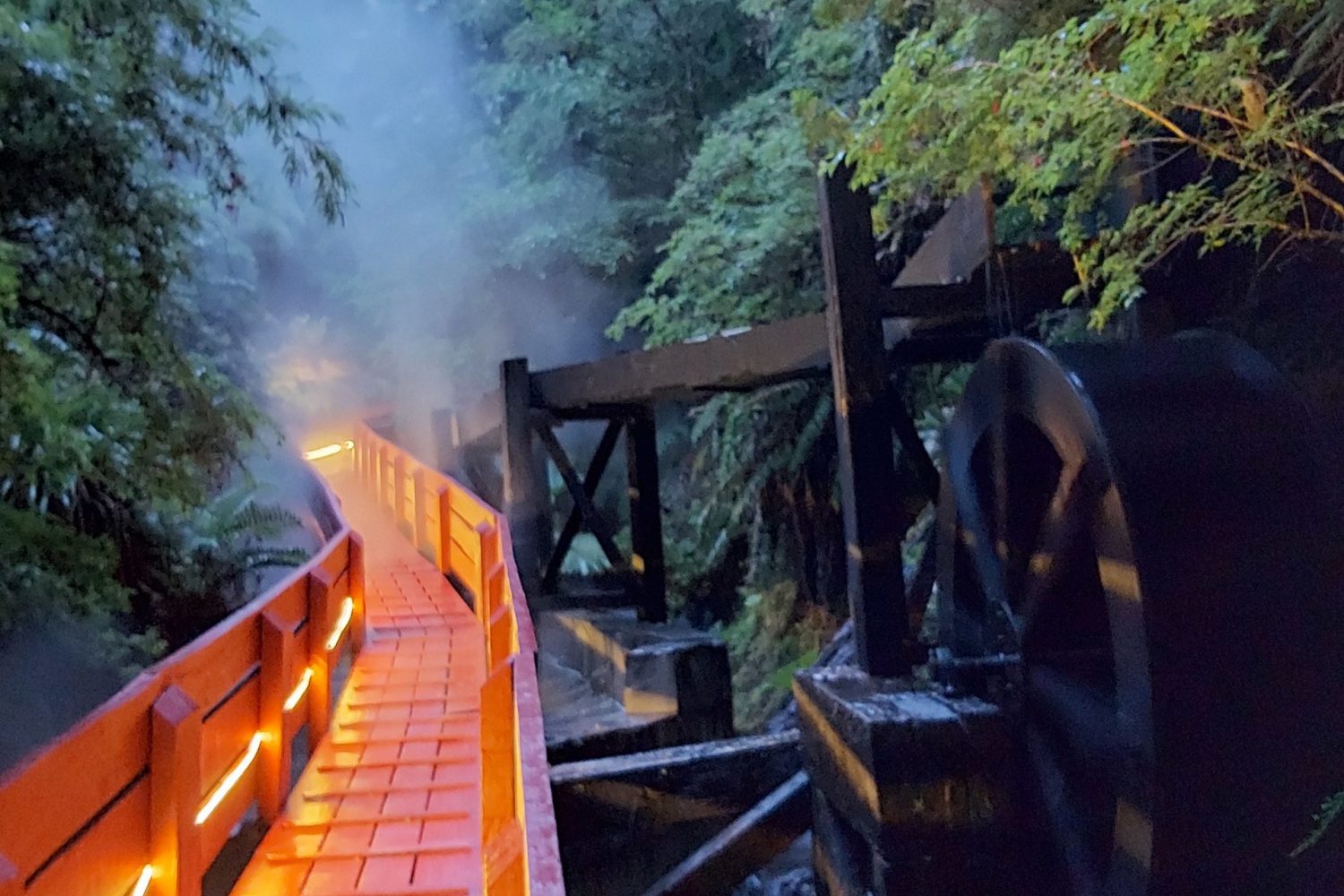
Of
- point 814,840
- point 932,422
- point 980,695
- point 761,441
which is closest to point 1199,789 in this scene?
point 980,695

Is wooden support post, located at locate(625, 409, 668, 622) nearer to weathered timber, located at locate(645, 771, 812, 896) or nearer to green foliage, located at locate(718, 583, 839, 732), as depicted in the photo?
green foliage, located at locate(718, 583, 839, 732)

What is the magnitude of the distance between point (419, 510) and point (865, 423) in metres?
6.92

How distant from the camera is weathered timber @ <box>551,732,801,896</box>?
528cm

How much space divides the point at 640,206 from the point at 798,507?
519cm

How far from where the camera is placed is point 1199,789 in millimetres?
3881

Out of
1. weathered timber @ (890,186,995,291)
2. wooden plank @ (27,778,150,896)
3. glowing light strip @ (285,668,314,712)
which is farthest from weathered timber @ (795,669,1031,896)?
wooden plank @ (27,778,150,896)

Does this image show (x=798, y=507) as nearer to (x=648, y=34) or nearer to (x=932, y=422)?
(x=932, y=422)

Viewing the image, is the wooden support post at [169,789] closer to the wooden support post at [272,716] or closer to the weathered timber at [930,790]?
the wooden support post at [272,716]

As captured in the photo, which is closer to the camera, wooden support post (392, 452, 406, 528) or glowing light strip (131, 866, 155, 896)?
glowing light strip (131, 866, 155, 896)

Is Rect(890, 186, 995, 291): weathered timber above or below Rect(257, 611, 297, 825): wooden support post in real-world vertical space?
above

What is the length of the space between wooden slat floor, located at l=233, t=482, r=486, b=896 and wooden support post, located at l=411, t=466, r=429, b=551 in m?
3.09

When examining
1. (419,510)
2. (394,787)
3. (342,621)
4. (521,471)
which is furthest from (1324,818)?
(419,510)

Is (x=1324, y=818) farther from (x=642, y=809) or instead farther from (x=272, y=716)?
(x=272, y=716)

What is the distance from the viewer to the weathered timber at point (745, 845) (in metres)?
5.26
